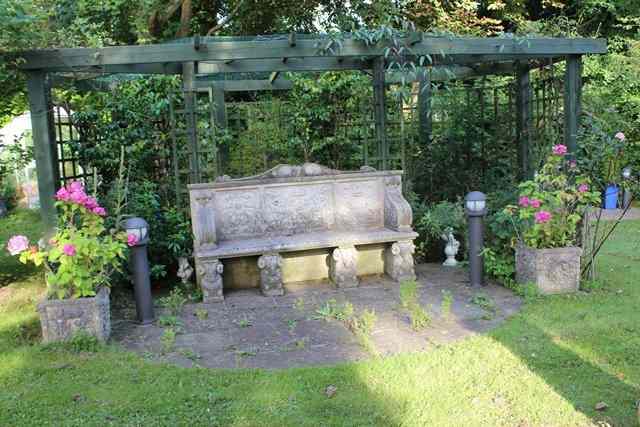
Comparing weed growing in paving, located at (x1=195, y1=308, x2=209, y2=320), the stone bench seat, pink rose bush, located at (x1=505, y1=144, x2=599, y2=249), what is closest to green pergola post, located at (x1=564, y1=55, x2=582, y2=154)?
pink rose bush, located at (x1=505, y1=144, x2=599, y2=249)

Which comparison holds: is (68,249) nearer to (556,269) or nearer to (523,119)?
(556,269)

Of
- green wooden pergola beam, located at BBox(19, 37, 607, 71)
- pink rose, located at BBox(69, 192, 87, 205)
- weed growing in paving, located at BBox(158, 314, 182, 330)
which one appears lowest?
weed growing in paving, located at BBox(158, 314, 182, 330)

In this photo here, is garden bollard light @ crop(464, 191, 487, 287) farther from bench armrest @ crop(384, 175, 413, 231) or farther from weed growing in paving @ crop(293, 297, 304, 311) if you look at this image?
weed growing in paving @ crop(293, 297, 304, 311)

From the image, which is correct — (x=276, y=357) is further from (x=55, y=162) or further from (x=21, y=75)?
(x=21, y=75)

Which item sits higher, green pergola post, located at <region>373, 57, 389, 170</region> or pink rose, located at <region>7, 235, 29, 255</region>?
green pergola post, located at <region>373, 57, 389, 170</region>

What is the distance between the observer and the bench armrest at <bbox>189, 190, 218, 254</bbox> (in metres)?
5.54

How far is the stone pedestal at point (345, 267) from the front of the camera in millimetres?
5715

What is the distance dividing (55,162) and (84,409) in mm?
2708

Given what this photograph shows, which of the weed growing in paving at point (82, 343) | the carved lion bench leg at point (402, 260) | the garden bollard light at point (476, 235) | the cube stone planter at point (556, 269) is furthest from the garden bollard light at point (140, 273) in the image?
the cube stone planter at point (556, 269)

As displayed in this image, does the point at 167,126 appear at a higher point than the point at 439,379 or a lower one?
higher

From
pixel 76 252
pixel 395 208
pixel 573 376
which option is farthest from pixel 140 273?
pixel 573 376

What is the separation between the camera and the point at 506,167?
7.61 m

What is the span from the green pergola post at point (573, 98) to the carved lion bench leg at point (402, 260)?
6.09 ft

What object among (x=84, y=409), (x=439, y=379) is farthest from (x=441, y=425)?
(x=84, y=409)
